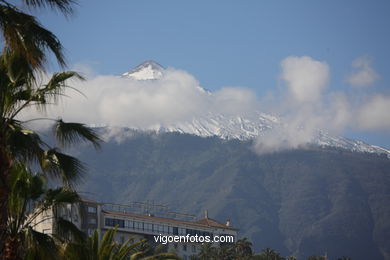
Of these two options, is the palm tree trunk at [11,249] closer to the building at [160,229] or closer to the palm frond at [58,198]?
the palm frond at [58,198]

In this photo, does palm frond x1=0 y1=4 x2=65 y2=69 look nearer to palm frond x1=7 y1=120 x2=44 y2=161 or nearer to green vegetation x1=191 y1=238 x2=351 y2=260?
palm frond x1=7 y1=120 x2=44 y2=161

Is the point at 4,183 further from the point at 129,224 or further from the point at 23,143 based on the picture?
the point at 129,224

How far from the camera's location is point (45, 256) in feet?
75.0

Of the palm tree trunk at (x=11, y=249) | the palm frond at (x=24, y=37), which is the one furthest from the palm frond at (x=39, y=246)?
the palm frond at (x=24, y=37)

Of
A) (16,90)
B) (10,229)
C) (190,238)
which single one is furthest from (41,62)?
(190,238)

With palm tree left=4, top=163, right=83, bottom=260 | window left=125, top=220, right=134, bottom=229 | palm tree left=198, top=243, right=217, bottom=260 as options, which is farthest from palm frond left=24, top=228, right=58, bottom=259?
window left=125, top=220, right=134, bottom=229

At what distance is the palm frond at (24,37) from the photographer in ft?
64.4

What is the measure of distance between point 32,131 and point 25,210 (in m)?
2.10

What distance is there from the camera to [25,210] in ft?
77.3

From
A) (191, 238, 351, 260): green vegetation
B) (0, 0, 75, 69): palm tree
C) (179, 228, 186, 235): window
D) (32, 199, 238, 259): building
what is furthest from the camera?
(179, 228, 186, 235): window

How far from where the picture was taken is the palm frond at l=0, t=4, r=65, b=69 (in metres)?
19.6

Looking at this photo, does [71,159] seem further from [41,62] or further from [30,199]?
[41,62]

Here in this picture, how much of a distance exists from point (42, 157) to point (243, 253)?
126481mm

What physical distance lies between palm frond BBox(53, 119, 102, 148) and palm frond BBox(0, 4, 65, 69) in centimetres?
400
